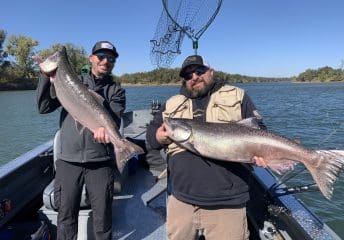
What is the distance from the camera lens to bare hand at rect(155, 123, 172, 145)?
298cm

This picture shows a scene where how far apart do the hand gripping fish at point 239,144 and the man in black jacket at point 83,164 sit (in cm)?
97

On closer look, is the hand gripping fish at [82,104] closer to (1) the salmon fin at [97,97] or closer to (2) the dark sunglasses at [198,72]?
(1) the salmon fin at [97,97]

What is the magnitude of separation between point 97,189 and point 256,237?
1.70 metres

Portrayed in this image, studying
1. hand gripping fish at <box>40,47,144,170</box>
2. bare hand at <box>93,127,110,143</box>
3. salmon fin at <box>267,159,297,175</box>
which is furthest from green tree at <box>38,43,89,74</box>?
salmon fin at <box>267,159,297,175</box>

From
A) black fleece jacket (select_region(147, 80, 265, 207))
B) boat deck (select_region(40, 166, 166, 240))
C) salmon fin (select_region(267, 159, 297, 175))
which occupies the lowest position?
boat deck (select_region(40, 166, 166, 240))

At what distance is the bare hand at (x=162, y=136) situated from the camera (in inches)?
117

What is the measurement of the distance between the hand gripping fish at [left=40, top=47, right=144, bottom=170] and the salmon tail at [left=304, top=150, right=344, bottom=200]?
1.48m

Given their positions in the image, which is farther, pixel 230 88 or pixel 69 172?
pixel 69 172

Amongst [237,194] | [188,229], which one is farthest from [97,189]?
[237,194]

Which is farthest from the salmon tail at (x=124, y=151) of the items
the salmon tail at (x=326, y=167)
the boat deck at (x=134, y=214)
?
the salmon tail at (x=326, y=167)

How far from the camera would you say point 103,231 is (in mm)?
3711

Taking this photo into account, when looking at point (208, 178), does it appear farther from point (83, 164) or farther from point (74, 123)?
point (74, 123)

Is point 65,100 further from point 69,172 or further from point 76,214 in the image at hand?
point 76,214

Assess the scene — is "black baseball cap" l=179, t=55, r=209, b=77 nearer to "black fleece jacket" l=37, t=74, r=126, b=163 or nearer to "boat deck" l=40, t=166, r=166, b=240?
"black fleece jacket" l=37, t=74, r=126, b=163
